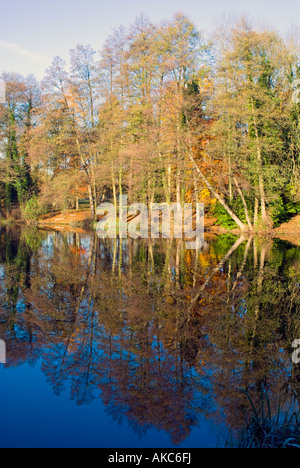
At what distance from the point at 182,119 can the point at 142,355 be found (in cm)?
2047

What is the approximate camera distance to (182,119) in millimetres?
23297

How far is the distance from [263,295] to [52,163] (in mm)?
25889

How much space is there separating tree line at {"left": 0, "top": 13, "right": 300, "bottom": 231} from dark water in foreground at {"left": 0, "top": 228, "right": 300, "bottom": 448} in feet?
44.2

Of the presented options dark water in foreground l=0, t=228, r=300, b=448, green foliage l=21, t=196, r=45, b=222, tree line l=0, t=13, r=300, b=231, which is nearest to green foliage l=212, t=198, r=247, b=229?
tree line l=0, t=13, r=300, b=231

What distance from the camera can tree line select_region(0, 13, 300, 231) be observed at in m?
21.5

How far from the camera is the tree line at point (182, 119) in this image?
21.5 m

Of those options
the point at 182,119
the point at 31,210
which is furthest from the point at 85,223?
the point at 182,119

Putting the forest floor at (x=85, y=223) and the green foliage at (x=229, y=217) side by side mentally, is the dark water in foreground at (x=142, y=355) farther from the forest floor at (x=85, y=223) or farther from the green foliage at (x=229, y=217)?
the green foliage at (x=229, y=217)

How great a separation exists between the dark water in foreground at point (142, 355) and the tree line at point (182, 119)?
13.5 meters

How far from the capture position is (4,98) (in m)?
32.1

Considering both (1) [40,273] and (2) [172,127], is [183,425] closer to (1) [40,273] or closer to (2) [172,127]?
(1) [40,273]

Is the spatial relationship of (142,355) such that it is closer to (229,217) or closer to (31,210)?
(229,217)

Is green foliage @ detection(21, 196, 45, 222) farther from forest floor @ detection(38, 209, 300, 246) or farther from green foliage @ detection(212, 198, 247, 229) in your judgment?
green foliage @ detection(212, 198, 247, 229)
